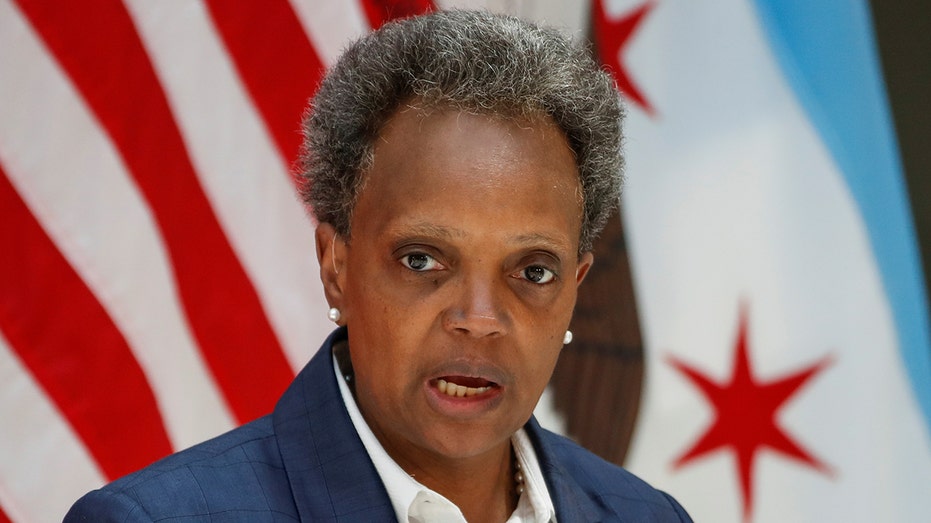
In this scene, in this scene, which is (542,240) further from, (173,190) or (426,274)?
(173,190)

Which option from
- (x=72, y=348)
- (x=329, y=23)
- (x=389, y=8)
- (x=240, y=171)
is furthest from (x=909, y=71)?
(x=72, y=348)

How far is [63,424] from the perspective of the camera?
248 cm

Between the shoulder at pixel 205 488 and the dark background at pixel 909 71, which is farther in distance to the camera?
the dark background at pixel 909 71

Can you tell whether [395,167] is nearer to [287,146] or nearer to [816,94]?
[287,146]

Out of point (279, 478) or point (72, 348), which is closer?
point (279, 478)

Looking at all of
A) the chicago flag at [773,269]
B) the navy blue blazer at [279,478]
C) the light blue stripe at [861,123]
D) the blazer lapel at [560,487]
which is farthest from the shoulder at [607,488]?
the light blue stripe at [861,123]

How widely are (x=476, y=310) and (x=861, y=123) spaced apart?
171 cm

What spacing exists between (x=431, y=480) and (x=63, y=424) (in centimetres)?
112

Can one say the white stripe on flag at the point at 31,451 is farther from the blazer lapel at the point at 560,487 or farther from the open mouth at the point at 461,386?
the open mouth at the point at 461,386

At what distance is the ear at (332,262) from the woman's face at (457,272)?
49 mm

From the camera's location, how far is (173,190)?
2594mm

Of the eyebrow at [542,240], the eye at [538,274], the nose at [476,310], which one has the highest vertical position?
the eyebrow at [542,240]

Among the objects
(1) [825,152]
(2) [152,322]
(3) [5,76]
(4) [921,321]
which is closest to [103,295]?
(2) [152,322]

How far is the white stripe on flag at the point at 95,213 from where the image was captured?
2477mm
